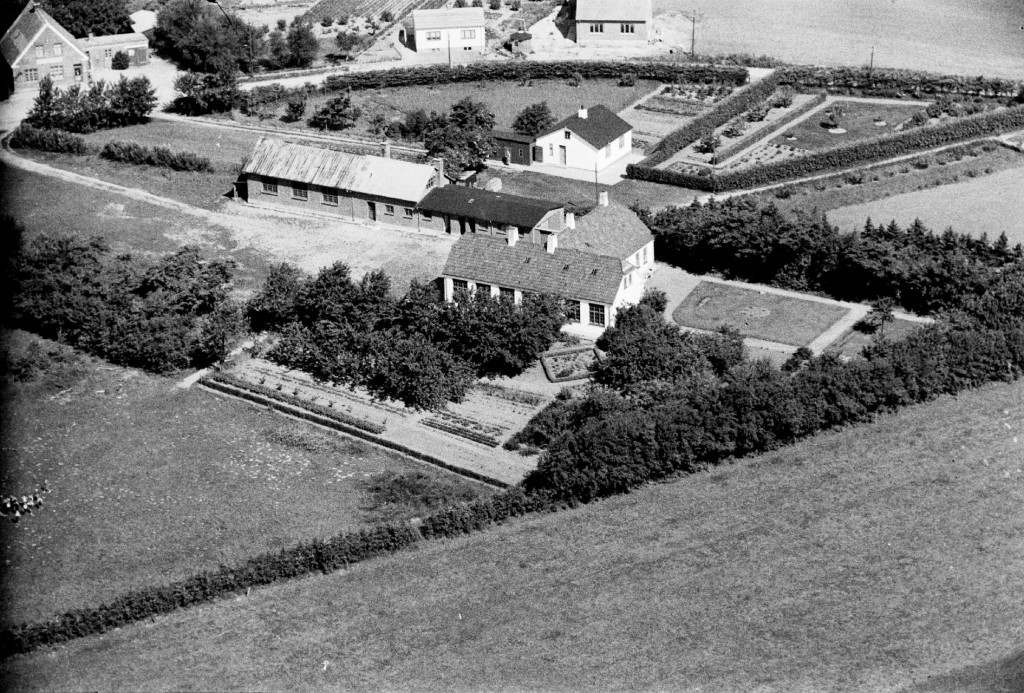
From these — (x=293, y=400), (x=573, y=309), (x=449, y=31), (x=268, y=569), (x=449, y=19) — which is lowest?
(x=268, y=569)

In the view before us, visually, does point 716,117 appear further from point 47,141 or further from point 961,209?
point 47,141

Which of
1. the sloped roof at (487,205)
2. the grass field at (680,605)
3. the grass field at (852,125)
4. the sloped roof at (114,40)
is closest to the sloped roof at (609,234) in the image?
the sloped roof at (487,205)

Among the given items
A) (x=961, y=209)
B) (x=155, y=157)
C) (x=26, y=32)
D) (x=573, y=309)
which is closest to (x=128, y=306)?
(x=573, y=309)

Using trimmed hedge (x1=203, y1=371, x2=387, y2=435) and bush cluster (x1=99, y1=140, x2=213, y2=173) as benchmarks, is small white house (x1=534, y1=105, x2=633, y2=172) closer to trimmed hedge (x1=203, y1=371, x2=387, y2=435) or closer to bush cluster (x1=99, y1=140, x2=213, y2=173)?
bush cluster (x1=99, y1=140, x2=213, y2=173)

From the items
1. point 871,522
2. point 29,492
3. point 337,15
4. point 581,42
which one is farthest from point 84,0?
point 871,522

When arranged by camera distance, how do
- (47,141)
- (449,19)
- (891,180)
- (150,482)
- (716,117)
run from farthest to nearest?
(449,19) < (716,117) < (47,141) < (891,180) < (150,482)

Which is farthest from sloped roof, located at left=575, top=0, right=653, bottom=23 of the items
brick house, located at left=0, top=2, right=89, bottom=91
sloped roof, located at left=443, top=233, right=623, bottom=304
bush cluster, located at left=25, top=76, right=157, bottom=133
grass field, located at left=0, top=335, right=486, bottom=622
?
grass field, located at left=0, top=335, right=486, bottom=622

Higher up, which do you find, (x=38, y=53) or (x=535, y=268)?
(x=38, y=53)
